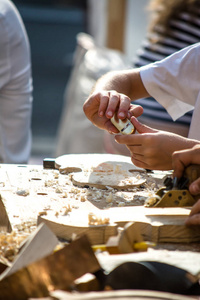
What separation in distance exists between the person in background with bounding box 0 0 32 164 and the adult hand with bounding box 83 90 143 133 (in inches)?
31.1

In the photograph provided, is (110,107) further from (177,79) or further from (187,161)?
(177,79)

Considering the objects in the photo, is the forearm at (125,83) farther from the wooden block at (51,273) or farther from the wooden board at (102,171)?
the wooden block at (51,273)

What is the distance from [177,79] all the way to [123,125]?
48 cm

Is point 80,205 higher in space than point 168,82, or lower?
lower

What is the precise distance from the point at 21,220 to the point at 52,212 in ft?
0.24

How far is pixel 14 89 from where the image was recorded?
7.07ft

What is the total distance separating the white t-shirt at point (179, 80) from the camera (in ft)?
5.29

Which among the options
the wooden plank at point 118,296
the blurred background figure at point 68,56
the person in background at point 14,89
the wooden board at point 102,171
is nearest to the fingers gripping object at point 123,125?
the wooden board at point 102,171

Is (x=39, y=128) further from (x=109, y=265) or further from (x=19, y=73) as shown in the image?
(x=109, y=265)

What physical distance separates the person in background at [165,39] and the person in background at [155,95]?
0.56 meters

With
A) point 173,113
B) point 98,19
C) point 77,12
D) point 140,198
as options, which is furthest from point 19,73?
point 77,12

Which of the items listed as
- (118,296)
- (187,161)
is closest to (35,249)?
(118,296)

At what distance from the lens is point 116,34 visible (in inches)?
153

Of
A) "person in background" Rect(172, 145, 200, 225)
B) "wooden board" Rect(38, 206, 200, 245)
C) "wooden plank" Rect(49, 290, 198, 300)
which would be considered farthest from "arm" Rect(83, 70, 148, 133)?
"wooden plank" Rect(49, 290, 198, 300)
